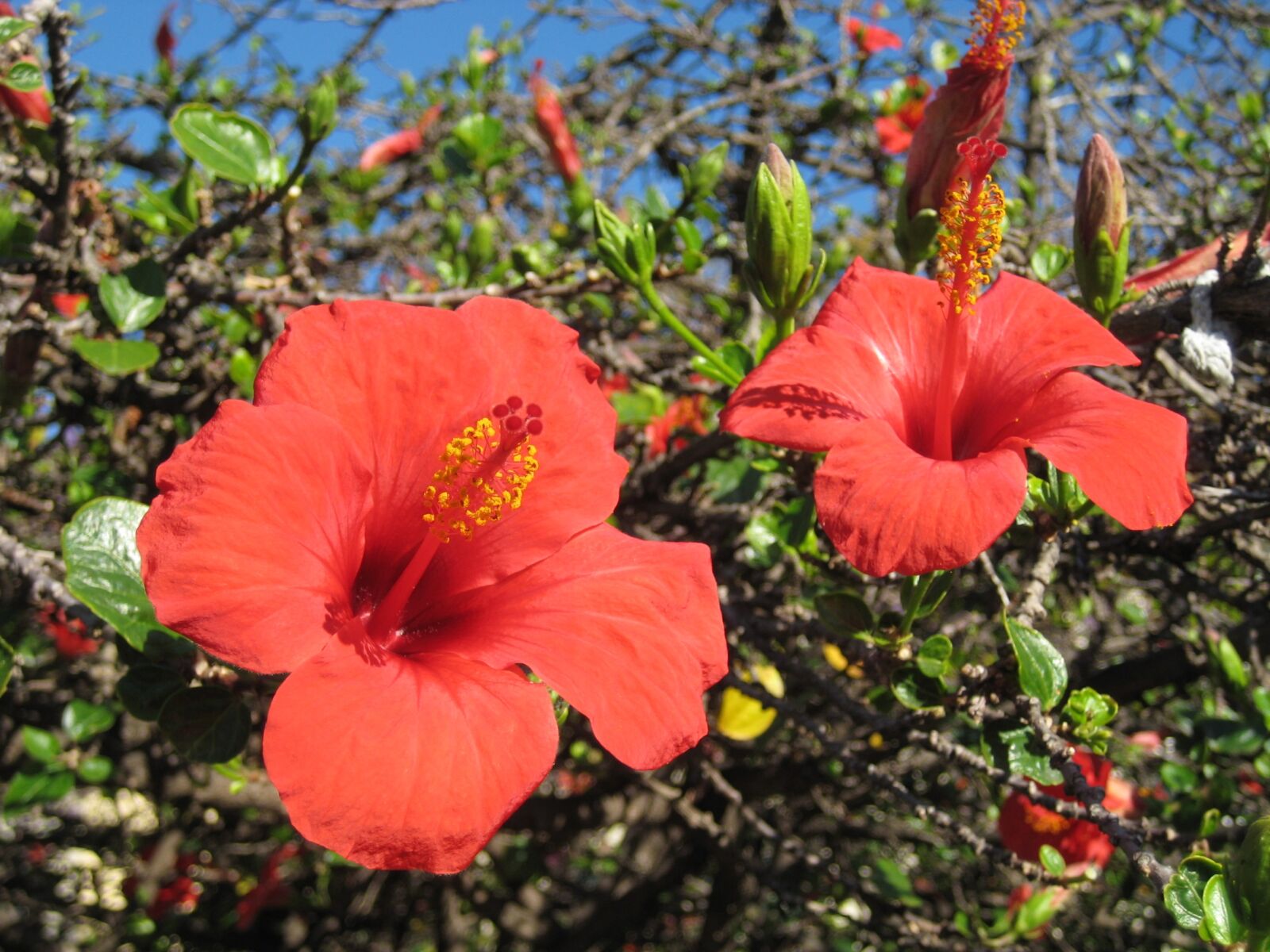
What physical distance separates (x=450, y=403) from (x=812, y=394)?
0.37m

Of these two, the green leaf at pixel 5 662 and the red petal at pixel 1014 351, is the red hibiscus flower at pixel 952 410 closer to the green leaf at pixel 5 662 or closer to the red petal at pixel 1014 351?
the red petal at pixel 1014 351

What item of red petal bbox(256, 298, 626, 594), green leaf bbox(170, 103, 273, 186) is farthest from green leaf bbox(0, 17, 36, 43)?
red petal bbox(256, 298, 626, 594)

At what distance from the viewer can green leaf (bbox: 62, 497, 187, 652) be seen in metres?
0.88

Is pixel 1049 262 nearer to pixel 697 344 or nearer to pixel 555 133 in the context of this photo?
pixel 697 344

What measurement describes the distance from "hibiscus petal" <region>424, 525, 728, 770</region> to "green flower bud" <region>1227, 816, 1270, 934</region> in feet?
1.47

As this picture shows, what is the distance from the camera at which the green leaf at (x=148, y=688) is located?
901 mm

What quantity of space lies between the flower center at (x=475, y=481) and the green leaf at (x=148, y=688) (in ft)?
0.68

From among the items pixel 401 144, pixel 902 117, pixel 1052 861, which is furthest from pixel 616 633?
pixel 401 144

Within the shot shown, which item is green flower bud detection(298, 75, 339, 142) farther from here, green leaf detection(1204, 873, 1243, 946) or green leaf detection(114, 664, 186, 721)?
green leaf detection(1204, 873, 1243, 946)

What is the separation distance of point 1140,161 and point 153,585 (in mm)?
2743

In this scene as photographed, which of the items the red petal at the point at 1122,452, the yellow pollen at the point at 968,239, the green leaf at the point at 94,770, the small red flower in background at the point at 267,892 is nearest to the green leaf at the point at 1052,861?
the red petal at the point at 1122,452

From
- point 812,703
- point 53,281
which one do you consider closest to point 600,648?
point 53,281

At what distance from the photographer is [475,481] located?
2.89 ft

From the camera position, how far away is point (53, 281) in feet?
4.51
